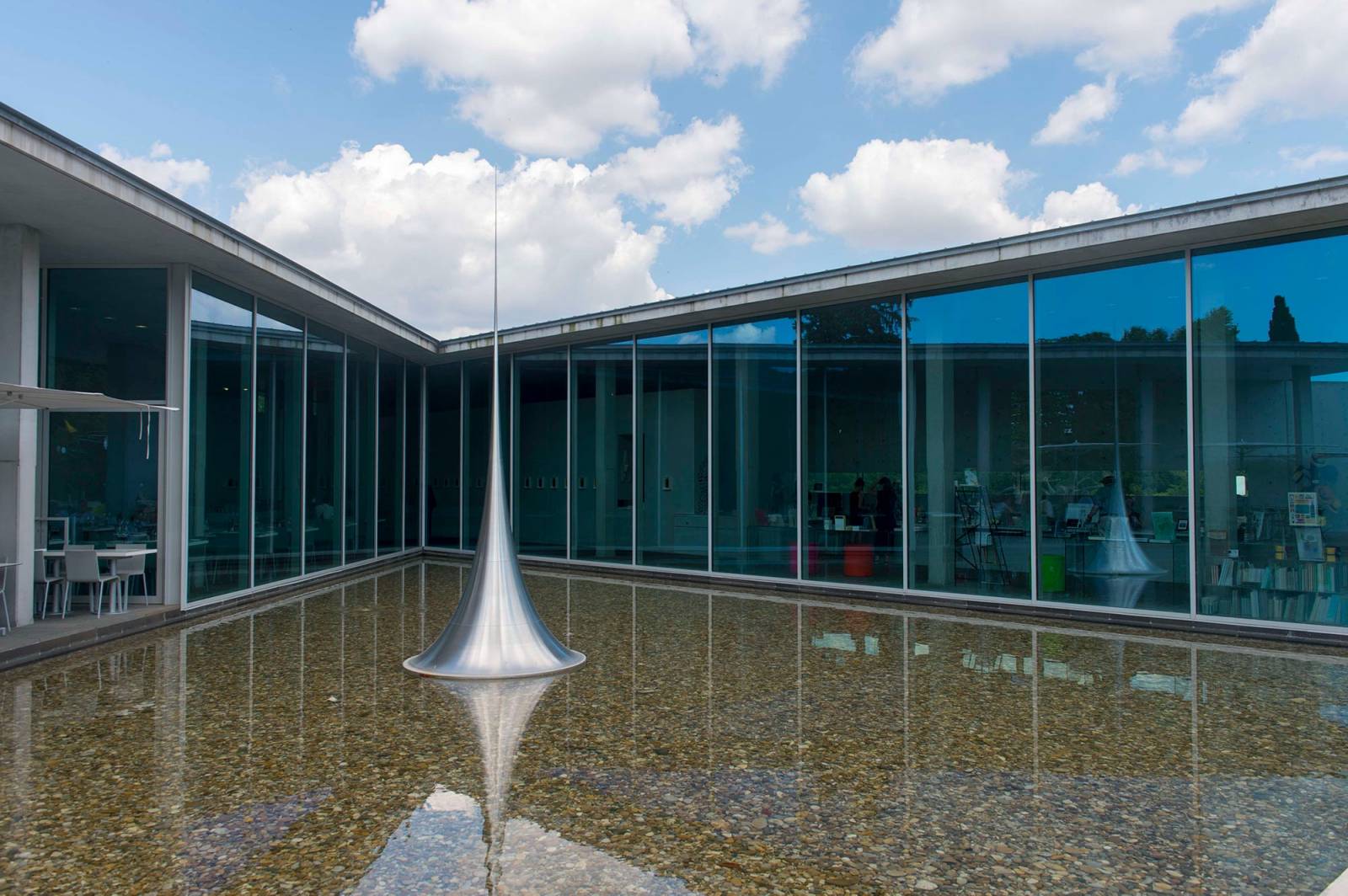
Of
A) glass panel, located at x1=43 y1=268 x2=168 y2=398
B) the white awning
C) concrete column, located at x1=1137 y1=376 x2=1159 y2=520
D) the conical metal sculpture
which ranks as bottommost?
the conical metal sculpture

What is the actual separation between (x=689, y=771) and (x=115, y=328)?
9.32 m

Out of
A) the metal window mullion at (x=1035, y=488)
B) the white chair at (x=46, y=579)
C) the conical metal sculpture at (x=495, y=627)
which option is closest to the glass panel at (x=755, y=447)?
the metal window mullion at (x=1035, y=488)

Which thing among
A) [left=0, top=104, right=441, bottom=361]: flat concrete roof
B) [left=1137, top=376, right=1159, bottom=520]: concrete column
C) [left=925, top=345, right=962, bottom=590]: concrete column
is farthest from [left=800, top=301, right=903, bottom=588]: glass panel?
[left=0, top=104, right=441, bottom=361]: flat concrete roof

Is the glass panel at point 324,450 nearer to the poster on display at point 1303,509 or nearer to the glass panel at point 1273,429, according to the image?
the glass panel at point 1273,429

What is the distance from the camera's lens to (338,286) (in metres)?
12.6

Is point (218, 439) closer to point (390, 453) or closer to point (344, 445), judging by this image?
point (344, 445)

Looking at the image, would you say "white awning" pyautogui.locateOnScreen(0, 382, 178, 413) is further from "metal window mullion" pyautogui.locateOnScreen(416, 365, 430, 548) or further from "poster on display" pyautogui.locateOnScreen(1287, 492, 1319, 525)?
"poster on display" pyautogui.locateOnScreen(1287, 492, 1319, 525)

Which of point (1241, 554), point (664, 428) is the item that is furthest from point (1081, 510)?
point (664, 428)

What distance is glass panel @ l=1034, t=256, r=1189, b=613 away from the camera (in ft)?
A: 32.1

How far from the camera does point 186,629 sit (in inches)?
376

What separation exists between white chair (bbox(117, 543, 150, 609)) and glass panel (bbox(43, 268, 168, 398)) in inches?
68.7

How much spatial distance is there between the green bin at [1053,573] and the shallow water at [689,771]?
6.67ft

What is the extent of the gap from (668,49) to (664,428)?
603cm

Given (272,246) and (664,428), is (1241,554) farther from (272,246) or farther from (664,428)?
(272,246)
